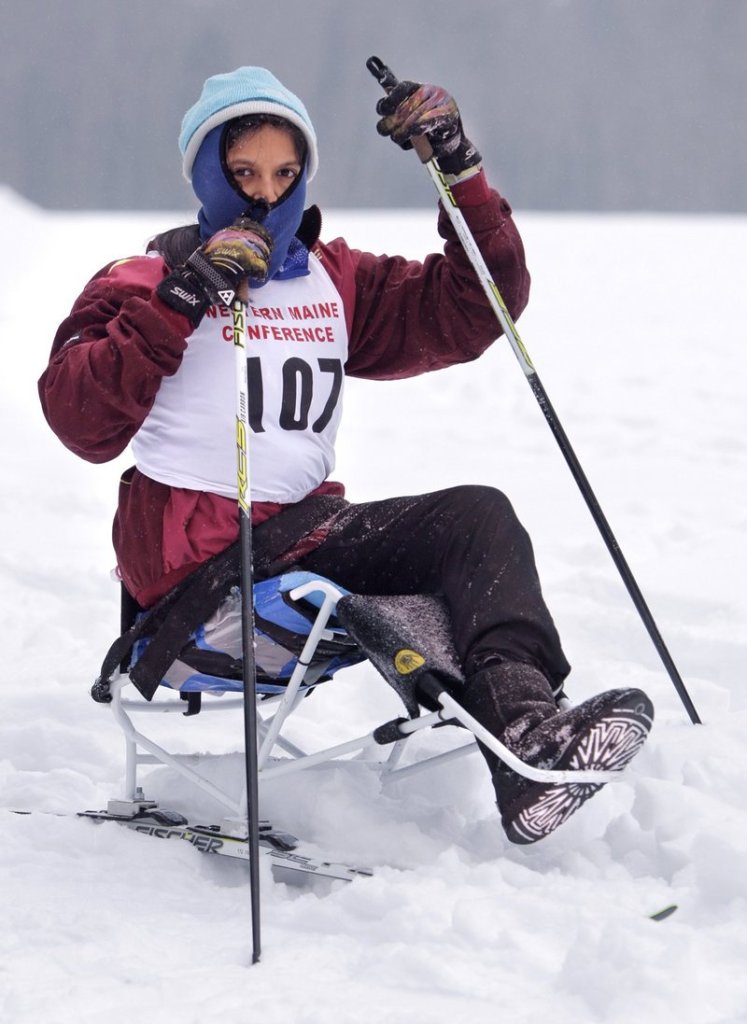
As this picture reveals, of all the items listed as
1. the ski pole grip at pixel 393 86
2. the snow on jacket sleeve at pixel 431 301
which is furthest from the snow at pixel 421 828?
the ski pole grip at pixel 393 86

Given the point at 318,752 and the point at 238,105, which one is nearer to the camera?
the point at 318,752

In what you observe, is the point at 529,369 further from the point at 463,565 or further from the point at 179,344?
the point at 179,344

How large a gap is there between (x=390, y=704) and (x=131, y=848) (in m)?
1.30

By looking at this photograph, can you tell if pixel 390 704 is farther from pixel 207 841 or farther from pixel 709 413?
pixel 709 413

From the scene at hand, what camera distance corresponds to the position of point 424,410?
349 inches

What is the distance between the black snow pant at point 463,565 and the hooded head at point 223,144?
0.65 meters

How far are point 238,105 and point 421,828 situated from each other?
5.34ft

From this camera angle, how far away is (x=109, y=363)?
263 centimetres

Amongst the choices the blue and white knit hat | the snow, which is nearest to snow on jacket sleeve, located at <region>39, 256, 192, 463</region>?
the blue and white knit hat

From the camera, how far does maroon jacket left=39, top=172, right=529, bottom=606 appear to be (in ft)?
8.67

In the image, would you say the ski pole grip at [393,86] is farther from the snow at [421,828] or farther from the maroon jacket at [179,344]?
the snow at [421,828]

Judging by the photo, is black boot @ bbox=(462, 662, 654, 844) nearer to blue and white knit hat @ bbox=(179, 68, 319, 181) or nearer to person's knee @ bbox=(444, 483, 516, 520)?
person's knee @ bbox=(444, 483, 516, 520)

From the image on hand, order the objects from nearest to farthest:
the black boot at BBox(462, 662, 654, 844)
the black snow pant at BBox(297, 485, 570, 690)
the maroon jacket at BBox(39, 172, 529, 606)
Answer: the black boot at BBox(462, 662, 654, 844) < the black snow pant at BBox(297, 485, 570, 690) < the maroon jacket at BBox(39, 172, 529, 606)

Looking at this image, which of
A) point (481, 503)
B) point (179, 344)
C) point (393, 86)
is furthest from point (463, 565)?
point (393, 86)
